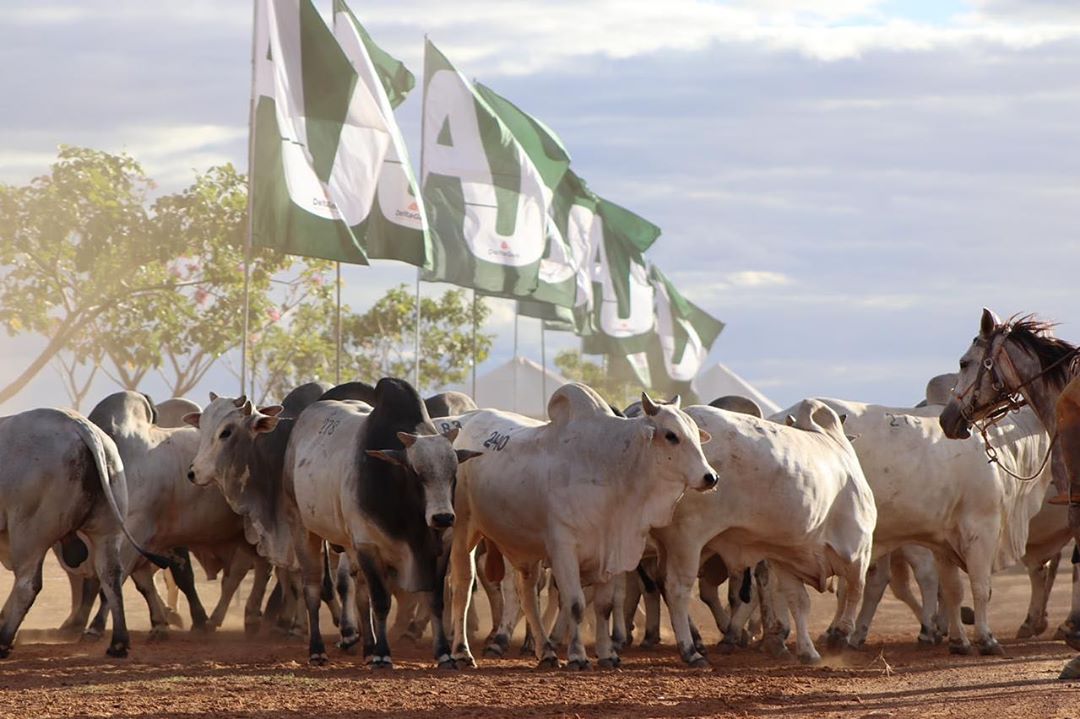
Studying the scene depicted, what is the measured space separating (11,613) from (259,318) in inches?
1076

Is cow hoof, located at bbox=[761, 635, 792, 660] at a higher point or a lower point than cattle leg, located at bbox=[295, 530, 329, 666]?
lower

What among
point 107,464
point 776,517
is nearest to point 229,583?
point 107,464

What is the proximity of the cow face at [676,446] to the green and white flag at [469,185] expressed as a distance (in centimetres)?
1393

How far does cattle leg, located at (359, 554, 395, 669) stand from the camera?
1429 centimetres

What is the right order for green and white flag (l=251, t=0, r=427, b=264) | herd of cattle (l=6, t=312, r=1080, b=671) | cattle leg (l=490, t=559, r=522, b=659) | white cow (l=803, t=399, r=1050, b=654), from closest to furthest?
herd of cattle (l=6, t=312, r=1080, b=671), cattle leg (l=490, t=559, r=522, b=659), white cow (l=803, t=399, r=1050, b=654), green and white flag (l=251, t=0, r=427, b=264)

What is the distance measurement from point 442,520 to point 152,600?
18.5 ft

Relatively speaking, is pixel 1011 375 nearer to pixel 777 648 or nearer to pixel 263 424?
pixel 777 648

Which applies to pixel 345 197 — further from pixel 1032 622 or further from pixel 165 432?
pixel 1032 622

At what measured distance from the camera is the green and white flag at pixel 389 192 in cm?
2366

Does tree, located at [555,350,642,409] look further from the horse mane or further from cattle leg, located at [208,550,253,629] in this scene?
the horse mane

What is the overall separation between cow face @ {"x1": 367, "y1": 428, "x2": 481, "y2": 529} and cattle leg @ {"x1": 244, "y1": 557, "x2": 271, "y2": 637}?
191 inches

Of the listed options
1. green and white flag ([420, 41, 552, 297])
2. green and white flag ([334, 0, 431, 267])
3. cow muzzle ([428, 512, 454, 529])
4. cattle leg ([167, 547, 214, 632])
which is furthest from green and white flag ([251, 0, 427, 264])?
cow muzzle ([428, 512, 454, 529])

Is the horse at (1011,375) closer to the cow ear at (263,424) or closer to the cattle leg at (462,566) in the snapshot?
the cattle leg at (462,566)

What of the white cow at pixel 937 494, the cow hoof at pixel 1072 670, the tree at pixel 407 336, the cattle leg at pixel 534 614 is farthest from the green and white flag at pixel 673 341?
the cow hoof at pixel 1072 670
